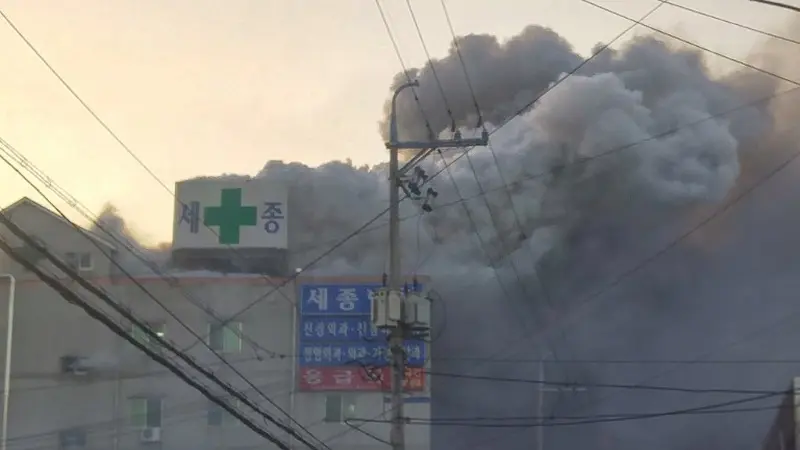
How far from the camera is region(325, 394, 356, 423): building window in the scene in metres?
34.2

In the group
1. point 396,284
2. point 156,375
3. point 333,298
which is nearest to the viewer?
point 396,284

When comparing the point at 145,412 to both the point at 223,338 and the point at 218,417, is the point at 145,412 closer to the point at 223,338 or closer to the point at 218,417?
the point at 218,417

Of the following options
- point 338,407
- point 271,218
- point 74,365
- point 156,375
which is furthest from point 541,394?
point 74,365

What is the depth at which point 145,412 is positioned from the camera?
35.2m

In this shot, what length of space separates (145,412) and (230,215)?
26.7 feet

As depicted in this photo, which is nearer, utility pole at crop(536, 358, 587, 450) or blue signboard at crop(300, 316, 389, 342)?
blue signboard at crop(300, 316, 389, 342)

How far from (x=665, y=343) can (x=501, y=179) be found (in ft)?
32.9

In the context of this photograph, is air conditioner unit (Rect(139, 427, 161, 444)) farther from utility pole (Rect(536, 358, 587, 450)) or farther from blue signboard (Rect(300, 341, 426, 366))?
utility pole (Rect(536, 358, 587, 450))

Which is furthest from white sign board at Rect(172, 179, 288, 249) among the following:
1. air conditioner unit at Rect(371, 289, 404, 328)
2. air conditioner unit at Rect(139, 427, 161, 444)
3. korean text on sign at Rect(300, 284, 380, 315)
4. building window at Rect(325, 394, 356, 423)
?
air conditioner unit at Rect(371, 289, 404, 328)

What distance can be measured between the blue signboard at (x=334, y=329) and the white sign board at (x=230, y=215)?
601 cm

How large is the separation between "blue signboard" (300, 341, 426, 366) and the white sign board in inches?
253

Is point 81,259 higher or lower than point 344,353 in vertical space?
higher

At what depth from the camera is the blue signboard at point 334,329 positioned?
3412 centimetres

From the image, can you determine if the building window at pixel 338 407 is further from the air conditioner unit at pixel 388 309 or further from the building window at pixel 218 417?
the air conditioner unit at pixel 388 309
